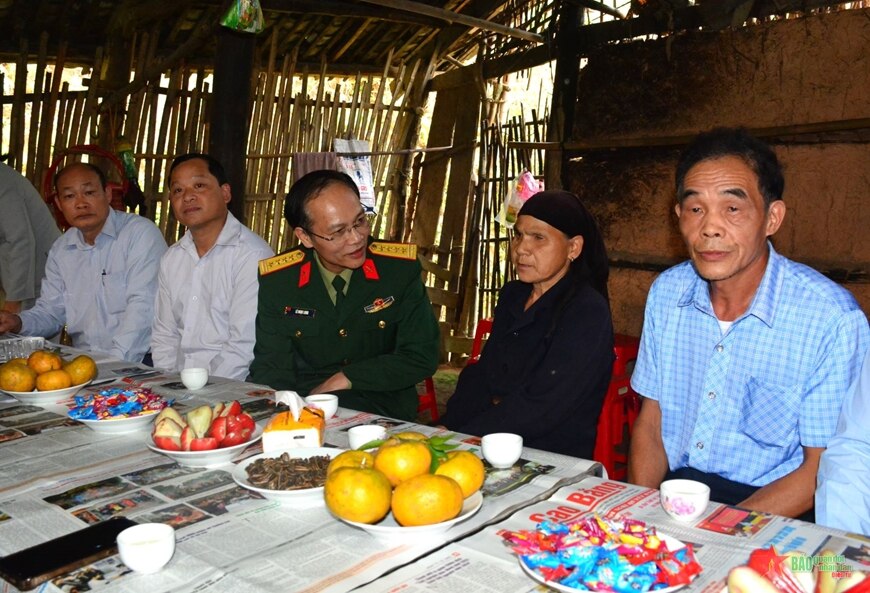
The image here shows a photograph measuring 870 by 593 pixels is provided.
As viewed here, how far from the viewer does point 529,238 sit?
275cm

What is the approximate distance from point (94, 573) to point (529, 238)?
1853 millimetres

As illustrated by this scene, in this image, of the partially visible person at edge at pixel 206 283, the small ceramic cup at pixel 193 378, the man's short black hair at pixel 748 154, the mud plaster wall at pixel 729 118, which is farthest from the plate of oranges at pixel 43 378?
the mud plaster wall at pixel 729 118

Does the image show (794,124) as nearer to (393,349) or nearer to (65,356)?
(393,349)

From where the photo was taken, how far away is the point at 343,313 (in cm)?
308

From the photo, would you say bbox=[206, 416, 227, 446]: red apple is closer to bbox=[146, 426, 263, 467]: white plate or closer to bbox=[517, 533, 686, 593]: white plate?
bbox=[146, 426, 263, 467]: white plate

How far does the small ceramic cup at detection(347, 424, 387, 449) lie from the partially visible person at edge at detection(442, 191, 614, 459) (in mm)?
764

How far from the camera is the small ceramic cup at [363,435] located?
1927mm

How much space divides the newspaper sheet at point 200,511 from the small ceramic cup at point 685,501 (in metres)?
0.27

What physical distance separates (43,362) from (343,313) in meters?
1.11

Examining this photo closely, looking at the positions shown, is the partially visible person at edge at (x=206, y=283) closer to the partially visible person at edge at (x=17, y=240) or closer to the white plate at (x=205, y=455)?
the white plate at (x=205, y=455)

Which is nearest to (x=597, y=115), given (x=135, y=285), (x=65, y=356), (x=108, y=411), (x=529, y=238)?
(x=529, y=238)

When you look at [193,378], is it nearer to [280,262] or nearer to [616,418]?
[280,262]

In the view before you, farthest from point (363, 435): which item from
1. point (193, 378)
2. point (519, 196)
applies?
point (519, 196)

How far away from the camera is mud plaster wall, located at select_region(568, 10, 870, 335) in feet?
Answer: 13.2
